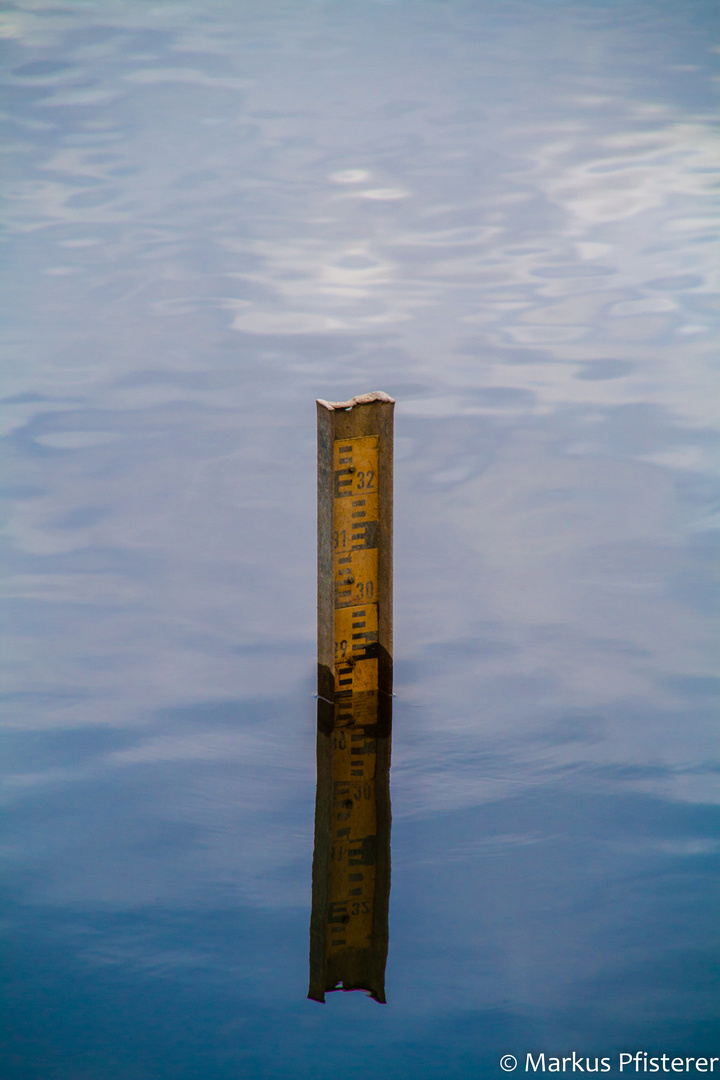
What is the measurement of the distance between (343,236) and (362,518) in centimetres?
835

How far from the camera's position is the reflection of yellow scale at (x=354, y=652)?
28.1ft

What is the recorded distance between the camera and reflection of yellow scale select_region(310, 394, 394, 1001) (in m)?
8.55

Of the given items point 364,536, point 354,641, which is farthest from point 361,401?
point 354,641

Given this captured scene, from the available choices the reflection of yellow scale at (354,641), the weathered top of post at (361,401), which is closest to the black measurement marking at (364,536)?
the reflection of yellow scale at (354,641)

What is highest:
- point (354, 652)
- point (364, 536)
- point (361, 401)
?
point (361, 401)

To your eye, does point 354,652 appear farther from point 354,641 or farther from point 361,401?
point 361,401

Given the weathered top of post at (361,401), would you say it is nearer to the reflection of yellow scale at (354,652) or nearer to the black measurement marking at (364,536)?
the reflection of yellow scale at (354,652)

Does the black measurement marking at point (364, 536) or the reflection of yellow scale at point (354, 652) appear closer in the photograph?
the reflection of yellow scale at point (354, 652)

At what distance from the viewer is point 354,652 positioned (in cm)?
976

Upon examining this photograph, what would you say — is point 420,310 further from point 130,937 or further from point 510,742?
point 130,937

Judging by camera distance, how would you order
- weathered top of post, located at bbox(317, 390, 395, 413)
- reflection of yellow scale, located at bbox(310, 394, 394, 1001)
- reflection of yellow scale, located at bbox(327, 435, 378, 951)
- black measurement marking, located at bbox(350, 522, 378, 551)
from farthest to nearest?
black measurement marking, located at bbox(350, 522, 378, 551), weathered top of post, located at bbox(317, 390, 395, 413), reflection of yellow scale, located at bbox(327, 435, 378, 951), reflection of yellow scale, located at bbox(310, 394, 394, 1001)

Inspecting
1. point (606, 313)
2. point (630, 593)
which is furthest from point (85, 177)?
point (630, 593)

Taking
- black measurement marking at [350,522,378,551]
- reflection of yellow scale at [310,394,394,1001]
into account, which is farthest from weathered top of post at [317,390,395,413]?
→ black measurement marking at [350,522,378,551]

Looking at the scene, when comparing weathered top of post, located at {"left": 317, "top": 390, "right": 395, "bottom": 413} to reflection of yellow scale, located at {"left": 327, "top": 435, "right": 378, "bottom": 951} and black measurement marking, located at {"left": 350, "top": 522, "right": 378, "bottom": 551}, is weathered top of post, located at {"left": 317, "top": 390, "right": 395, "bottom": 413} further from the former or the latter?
black measurement marking, located at {"left": 350, "top": 522, "right": 378, "bottom": 551}
